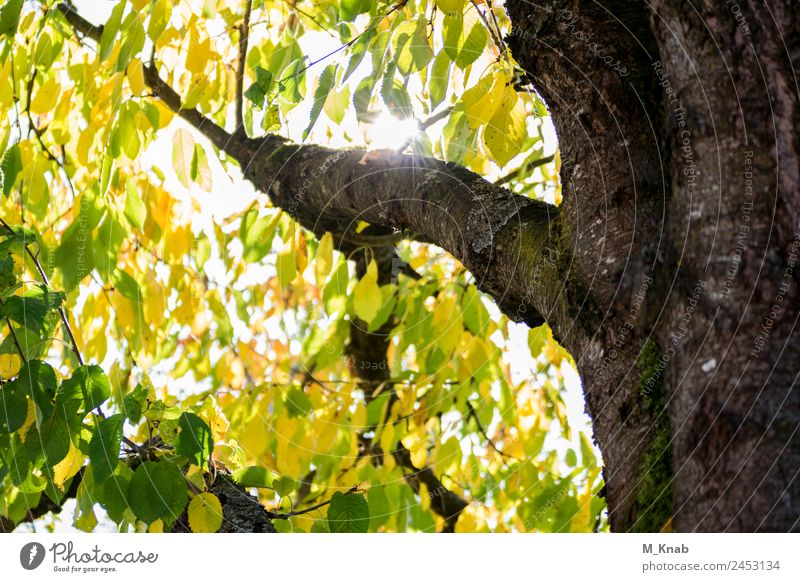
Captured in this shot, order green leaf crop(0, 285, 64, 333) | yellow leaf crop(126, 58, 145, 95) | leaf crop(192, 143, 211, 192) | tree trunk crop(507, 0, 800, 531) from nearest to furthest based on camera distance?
tree trunk crop(507, 0, 800, 531), green leaf crop(0, 285, 64, 333), yellow leaf crop(126, 58, 145, 95), leaf crop(192, 143, 211, 192)

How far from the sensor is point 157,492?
1.94 ft

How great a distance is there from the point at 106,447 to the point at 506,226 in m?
0.37

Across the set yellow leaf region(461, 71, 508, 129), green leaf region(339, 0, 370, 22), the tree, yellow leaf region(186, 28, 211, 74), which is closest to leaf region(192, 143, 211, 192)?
the tree

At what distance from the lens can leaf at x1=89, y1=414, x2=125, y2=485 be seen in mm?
577

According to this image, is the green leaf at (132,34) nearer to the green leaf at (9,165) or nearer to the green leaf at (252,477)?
the green leaf at (9,165)

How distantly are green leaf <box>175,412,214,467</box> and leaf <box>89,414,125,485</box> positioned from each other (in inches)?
1.8

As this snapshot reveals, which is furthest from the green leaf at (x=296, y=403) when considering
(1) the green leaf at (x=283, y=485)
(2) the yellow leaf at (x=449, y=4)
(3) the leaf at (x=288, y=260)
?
(2) the yellow leaf at (x=449, y=4)

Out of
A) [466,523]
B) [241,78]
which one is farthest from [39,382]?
[466,523]

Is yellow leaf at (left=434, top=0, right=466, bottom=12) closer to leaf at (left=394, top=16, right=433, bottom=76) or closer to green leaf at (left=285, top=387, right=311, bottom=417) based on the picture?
leaf at (left=394, top=16, right=433, bottom=76)
